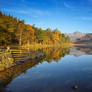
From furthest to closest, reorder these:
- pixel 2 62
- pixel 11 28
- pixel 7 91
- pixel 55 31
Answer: pixel 55 31 < pixel 11 28 < pixel 2 62 < pixel 7 91

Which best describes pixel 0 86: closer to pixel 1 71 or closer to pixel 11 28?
pixel 1 71

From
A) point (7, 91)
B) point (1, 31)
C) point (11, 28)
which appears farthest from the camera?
point (11, 28)

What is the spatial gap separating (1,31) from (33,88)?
1817 inches

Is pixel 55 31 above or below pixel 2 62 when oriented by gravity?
above

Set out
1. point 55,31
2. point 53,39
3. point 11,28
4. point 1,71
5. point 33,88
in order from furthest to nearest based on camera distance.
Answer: point 55,31 → point 53,39 → point 11,28 → point 1,71 → point 33,88

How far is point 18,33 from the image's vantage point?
63.2 m

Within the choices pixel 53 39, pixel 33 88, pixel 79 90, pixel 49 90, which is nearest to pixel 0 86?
pixel 33 88

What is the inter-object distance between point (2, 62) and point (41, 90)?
10.7m

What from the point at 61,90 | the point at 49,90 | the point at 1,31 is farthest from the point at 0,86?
the point at 1,31

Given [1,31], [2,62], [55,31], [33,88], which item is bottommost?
[33,88]

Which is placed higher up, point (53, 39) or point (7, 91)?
point (53, 39)

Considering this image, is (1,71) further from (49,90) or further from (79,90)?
(79,90)

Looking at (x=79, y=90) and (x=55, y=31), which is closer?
(x=79, y=90)

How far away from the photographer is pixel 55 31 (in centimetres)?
12825
